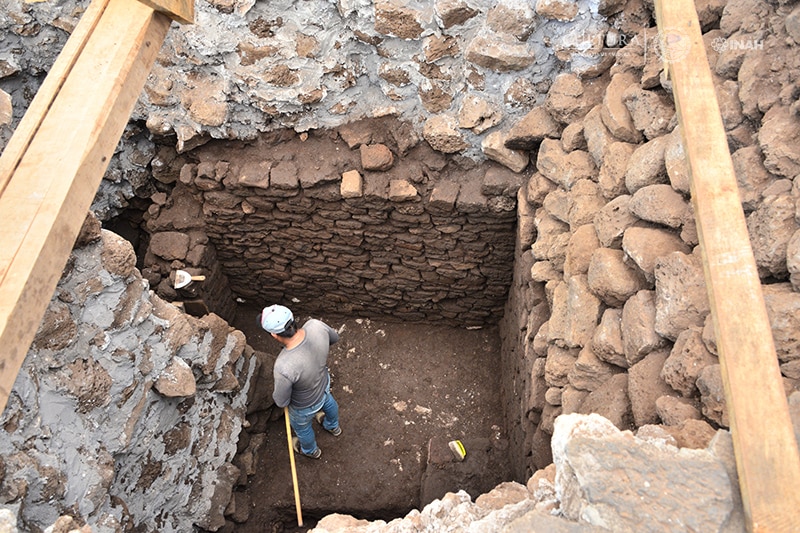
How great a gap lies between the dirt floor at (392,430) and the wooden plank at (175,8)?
9.66 ft

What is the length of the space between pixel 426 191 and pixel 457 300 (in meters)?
1.21

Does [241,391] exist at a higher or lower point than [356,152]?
lower

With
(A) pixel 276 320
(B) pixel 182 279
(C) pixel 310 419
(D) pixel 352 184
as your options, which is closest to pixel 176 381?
(A) pixel 276 320

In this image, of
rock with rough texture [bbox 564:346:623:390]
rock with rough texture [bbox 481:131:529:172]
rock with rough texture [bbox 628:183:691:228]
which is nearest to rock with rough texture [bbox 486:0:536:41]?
rock with rough texture [bbox 481:131:529:172]

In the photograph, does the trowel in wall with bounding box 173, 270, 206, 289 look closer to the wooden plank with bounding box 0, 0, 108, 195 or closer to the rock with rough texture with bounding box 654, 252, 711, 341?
the wooden plank with bounding box 0, 0, 108, 195

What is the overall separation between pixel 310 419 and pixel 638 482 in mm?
2703

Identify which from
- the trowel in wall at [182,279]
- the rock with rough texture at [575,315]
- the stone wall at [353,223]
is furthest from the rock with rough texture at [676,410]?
the trowel in wall at [182,279]

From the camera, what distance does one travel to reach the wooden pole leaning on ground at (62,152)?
6.33 feet

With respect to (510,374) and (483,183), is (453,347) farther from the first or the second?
(483,183)

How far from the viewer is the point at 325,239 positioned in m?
4.80

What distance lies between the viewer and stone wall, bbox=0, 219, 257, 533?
232 cm

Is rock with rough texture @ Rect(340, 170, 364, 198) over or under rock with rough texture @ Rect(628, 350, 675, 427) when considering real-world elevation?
over

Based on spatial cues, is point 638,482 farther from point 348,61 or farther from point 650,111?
point 348,61

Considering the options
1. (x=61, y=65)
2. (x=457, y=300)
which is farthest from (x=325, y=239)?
(x=61, y=65)
